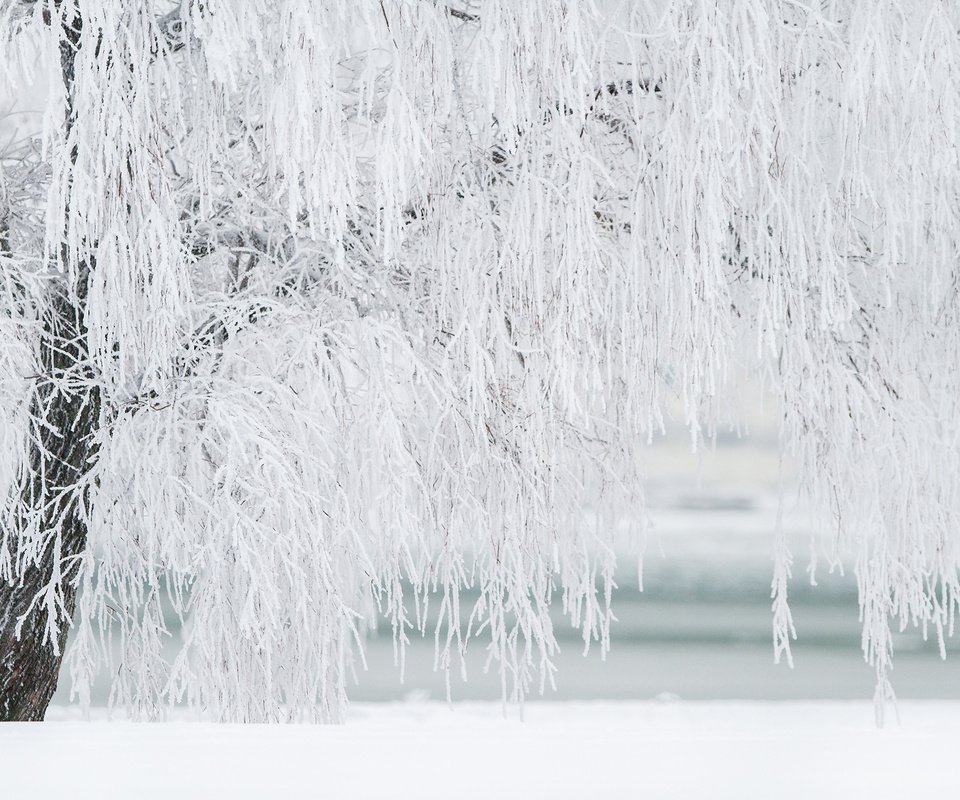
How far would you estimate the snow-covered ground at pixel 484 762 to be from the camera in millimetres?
1269

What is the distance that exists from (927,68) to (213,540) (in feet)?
6.19

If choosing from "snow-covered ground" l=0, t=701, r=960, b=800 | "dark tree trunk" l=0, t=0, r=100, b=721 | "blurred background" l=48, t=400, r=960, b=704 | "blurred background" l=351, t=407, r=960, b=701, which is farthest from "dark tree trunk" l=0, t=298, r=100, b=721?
"blurred background" l=351, t=407, r=960, b=701

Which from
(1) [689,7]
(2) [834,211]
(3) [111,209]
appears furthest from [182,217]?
(2) [834,211]

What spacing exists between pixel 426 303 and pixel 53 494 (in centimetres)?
104

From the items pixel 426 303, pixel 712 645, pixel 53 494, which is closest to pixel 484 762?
pixel 426 303

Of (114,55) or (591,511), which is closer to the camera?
(114,55)

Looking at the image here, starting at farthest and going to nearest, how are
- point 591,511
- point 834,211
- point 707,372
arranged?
point 591,511
point 834,211
point 707,372

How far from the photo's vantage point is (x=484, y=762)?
1327 mm

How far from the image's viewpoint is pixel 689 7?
251 centimetres

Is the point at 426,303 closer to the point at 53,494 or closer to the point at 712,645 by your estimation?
the point at 53,494

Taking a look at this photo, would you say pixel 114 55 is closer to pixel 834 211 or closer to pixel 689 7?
pixel 689 7

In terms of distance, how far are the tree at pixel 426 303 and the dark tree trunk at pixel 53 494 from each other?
0.5 inches

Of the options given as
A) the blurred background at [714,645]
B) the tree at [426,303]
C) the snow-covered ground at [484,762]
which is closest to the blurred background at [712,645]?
the blurred background at [714,645]

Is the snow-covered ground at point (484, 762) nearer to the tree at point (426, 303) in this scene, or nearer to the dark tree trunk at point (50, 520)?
the tree at point (426, 303)
